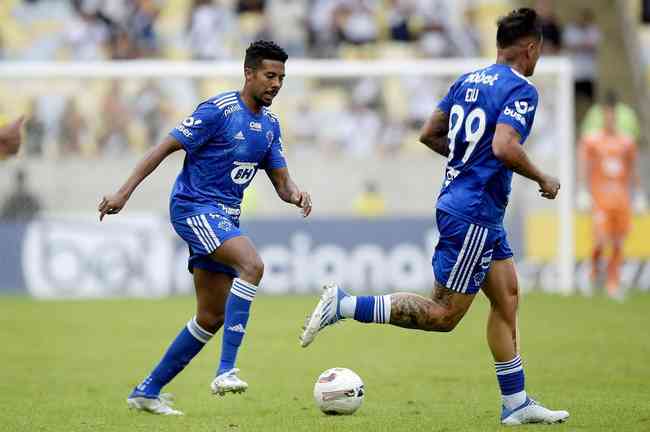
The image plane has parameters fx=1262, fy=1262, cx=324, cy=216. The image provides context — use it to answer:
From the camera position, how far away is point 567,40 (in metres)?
24.9

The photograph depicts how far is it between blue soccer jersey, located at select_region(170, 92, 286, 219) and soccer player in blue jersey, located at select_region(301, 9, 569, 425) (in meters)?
1.22

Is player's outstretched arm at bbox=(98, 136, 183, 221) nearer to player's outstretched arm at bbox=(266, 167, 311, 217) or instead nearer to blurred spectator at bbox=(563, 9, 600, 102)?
player's outstretched arm at bbox=(266, 167, 311, 217)

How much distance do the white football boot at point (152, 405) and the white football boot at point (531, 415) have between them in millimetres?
2288

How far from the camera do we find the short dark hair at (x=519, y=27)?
24.8ft

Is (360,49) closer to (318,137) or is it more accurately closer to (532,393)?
(318,137)

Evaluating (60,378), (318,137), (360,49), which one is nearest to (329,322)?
(60,378)

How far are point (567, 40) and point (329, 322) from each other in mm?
18303

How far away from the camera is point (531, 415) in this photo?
25.6ft

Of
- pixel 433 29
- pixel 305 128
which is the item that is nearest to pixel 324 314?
pixel 305 128

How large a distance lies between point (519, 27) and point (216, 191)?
93.2 inches

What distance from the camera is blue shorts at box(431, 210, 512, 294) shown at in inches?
300

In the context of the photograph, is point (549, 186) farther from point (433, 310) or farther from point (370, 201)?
point (370, 201)

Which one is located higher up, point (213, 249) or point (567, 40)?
point (567, 40)

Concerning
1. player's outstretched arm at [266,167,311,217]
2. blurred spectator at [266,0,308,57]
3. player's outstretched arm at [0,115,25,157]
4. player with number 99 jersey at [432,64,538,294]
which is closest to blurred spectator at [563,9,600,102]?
blurred spectator at [266,0,308,57]
